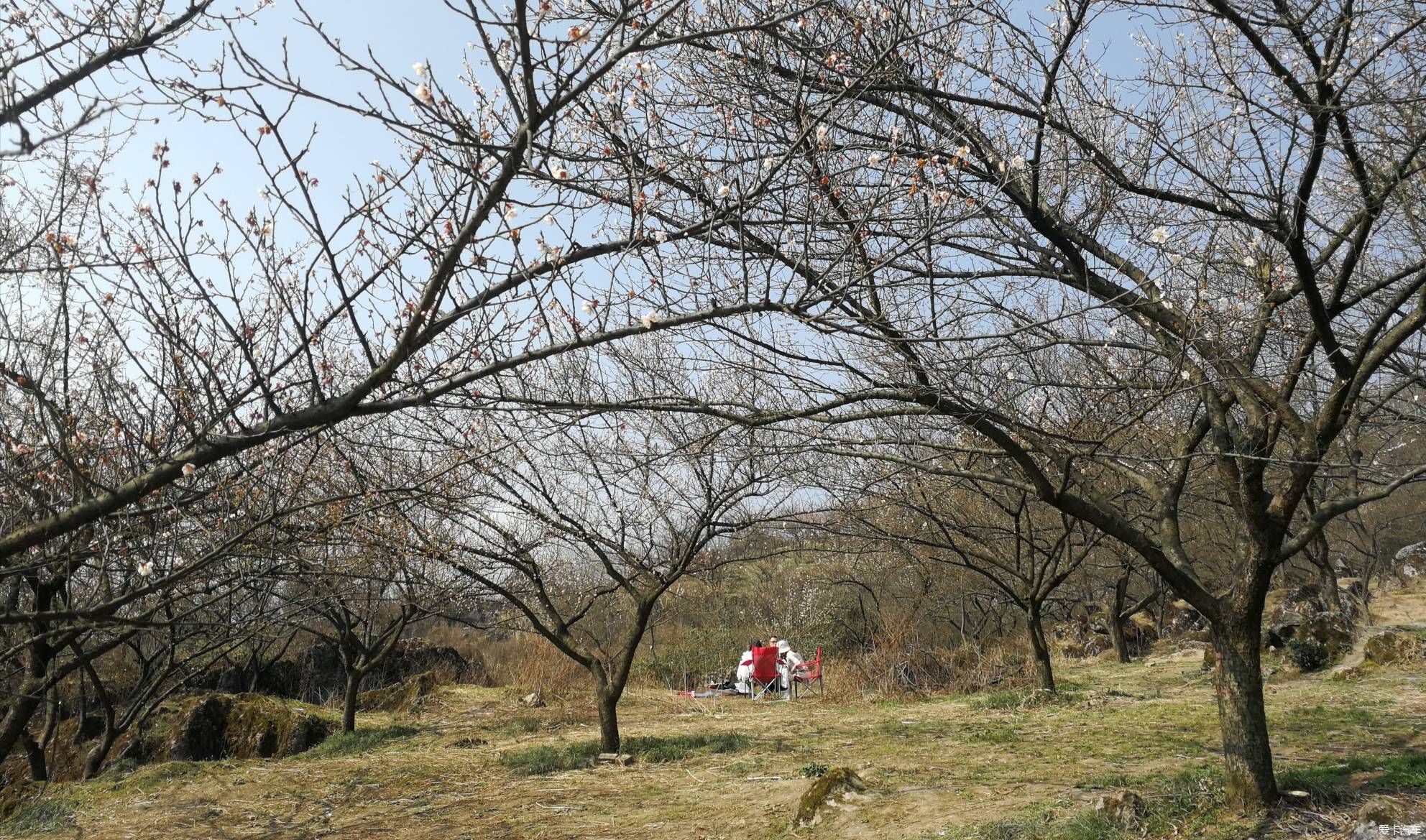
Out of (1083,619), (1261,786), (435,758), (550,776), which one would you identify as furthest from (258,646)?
(1083,619)

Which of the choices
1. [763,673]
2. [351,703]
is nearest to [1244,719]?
[351,703]

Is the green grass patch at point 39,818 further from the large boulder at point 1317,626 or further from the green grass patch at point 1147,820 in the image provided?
the large boulder at point 1317,626

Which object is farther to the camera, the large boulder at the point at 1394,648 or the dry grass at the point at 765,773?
the large boulder at the point at 1394,648

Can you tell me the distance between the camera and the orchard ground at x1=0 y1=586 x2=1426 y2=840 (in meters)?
5.02

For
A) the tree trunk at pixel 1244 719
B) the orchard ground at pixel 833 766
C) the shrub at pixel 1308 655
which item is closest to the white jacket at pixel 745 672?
the orchard ground at pixel 833 766

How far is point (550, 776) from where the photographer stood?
8141 mm

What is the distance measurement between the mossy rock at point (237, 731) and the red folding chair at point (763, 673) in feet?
23.3

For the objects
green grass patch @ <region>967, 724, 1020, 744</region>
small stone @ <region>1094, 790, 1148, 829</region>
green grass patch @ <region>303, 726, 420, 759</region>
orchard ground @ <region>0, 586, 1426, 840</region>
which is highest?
green grass patch @ <region>303, 726, 420, 759</region>

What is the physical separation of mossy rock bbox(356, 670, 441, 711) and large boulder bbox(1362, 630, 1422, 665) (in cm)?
1339

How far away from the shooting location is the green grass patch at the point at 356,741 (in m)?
10.6

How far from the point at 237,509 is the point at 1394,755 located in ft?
23.4

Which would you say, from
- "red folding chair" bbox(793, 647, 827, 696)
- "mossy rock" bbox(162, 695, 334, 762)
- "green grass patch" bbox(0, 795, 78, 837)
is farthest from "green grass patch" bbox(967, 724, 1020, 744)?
"mossy rock" bbox(162, 695, 334, 762)

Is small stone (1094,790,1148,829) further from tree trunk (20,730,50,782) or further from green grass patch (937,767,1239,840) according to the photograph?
tree trunk (20,730,50,782)

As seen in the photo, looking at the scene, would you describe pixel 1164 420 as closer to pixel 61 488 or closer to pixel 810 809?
pixel 810 809
